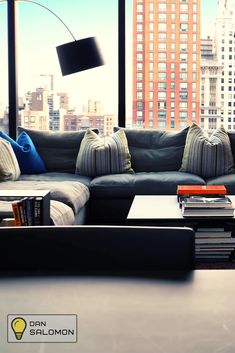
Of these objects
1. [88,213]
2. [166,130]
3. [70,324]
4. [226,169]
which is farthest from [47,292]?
[166,130]

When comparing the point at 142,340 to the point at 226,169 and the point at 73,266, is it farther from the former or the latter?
the point at 226,169

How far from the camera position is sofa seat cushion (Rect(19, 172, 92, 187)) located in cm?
471

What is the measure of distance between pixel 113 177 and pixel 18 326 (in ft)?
13.0

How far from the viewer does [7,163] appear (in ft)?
15.3

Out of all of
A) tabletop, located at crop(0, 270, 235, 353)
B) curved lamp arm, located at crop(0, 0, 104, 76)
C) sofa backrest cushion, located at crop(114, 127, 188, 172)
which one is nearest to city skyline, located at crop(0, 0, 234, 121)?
sofa backrest cushion, located at crop(114, 127, 188, 172)

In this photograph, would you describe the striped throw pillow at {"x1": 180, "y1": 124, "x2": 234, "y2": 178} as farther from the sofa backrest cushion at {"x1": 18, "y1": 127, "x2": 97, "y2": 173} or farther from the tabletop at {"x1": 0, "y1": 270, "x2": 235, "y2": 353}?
the tabletop at {"x1": 0, "y1": 270, "x2": 235, "y2": 353}

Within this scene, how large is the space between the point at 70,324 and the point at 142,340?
4.1 inches

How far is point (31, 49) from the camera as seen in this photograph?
5.68m

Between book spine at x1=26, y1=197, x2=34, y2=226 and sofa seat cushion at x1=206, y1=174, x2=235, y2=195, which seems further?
sofa seat cushion at x1=206, y1=174, x2=235, y2=195

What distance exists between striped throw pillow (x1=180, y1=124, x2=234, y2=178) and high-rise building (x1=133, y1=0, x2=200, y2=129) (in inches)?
29.6

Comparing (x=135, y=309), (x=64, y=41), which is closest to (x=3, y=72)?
(x=64, y=41)

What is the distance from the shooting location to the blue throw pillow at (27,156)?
197 inches

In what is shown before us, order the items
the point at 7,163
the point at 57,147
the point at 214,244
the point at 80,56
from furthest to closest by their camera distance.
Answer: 1. the point at 57,147
2. the point at 7,163
3. the point at 80,56
4. the point at 214,244

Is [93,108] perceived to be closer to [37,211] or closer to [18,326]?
[37,211]
